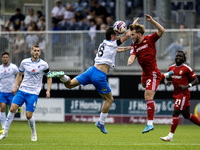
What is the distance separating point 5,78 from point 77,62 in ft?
16.3

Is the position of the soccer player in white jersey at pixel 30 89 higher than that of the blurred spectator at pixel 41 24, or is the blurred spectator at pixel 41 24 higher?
the blurred spectator at pixel 41 24

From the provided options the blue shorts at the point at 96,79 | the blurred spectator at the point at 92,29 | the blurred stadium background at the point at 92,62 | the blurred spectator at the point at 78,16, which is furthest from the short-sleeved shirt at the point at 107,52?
the blurred spectator at the point at 78,16

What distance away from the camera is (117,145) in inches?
478

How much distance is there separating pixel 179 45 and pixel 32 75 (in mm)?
8331

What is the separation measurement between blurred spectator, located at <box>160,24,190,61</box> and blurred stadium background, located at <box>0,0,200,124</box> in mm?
92

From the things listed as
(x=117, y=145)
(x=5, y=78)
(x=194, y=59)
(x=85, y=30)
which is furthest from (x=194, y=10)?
(x=117, y=145)

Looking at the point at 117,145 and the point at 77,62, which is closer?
the point at 117,145

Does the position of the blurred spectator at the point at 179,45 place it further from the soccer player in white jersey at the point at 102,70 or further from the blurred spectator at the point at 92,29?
the soccer player in white jersey at the point at 102,70

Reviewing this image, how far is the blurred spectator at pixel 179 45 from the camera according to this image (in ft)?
64.3

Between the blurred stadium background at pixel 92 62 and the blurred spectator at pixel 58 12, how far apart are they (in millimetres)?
1154

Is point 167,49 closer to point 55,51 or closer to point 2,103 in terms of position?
point 55,51

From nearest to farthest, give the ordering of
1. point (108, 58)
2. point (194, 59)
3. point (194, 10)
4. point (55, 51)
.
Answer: point (108, 58), point (194, 59), point (55, 51), point (194, 10)

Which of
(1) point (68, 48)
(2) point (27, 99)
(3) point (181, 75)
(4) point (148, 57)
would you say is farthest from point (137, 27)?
(1) point (68, 48)

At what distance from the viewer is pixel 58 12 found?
23.3 m
